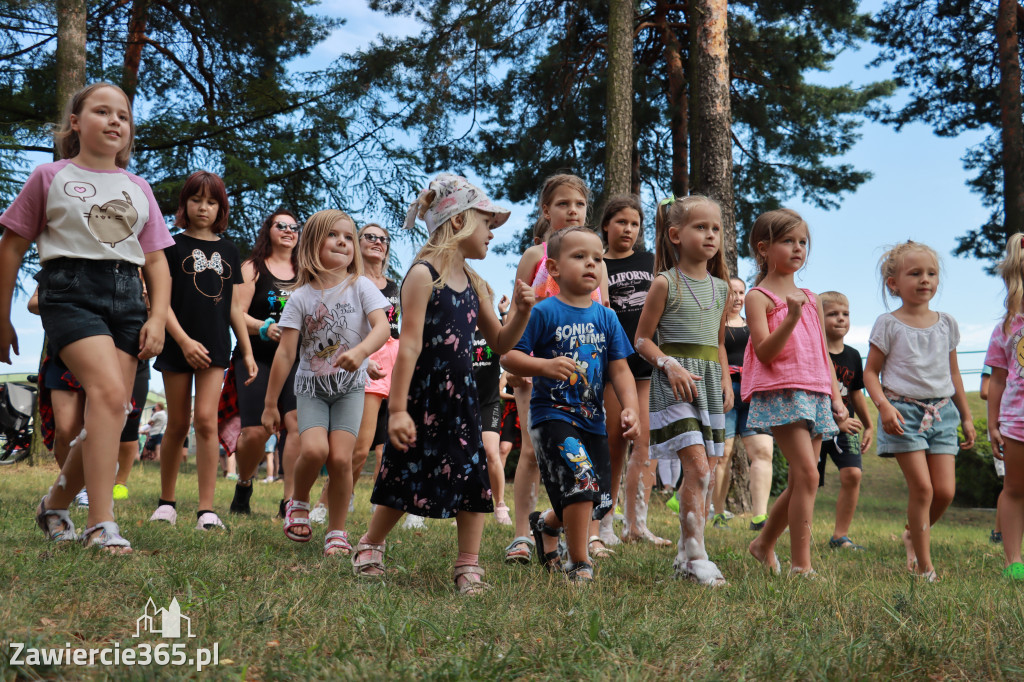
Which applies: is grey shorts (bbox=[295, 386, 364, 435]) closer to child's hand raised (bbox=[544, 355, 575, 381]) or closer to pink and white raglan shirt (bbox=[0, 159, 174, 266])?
pink and white raglan shirt (bbox=[0, 159, 174, 266])

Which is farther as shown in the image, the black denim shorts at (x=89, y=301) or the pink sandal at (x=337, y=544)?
the pink sandal at (x=337, y=544)

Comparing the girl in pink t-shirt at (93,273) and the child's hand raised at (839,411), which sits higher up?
the girl in pink t-shirt at (93,273)

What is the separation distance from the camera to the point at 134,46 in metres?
14.7

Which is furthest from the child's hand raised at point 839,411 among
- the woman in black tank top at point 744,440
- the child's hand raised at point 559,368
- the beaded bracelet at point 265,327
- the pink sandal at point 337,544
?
the beaded bracelet at point 265,327

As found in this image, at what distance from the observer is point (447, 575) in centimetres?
376

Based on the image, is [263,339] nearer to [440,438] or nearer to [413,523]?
[413,523]

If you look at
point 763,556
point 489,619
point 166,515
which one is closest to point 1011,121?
point 763,556

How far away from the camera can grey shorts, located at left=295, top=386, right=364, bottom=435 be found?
4449mm

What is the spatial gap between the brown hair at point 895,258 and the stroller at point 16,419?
572 inches

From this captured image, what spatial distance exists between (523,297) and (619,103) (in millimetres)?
7334

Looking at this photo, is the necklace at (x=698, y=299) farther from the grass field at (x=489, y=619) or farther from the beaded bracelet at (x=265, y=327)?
the beaded bracelet at (x=265, y=327)

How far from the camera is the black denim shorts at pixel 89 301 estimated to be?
3709 millimetres

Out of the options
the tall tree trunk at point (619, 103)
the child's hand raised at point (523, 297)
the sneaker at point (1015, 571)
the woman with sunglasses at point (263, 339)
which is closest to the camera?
the child's hand raised at point (523, 297)

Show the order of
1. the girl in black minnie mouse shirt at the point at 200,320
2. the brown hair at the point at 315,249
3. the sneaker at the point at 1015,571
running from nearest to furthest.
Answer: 1. the sneaker at the point at 1015,571
2. the brown hair at the point at 315,249
3. the girl in black minnie mouse shirt at the point at 200,320
